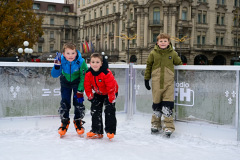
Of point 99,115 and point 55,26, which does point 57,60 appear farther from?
point 55,26

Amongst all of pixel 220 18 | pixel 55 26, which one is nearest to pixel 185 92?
pixel 220 18

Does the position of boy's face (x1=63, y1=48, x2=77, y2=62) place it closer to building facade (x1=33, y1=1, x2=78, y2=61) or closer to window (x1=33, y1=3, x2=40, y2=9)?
building facade (x1=33, y1=1, x2=78, y2=61)

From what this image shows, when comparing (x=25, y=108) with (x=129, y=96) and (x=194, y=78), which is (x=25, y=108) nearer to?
(x=129, y=96)

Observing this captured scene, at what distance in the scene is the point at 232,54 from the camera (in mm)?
44438

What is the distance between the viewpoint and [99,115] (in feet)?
14.9

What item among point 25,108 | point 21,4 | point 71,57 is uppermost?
point 21,4

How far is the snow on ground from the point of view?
3.52 meters

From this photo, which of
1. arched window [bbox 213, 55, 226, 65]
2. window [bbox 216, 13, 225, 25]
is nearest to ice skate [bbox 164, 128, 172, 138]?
arched window [bbox 213, 55, 226, 65]

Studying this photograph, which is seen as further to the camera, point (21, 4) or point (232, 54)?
point (232, 54)

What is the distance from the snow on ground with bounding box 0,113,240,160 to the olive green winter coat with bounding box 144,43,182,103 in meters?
0.61

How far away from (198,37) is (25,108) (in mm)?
40163

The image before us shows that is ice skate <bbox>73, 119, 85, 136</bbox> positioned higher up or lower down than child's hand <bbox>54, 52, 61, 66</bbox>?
lower down

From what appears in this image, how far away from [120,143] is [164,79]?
121cm

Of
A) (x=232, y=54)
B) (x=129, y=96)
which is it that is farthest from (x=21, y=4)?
(x=232, y=54)
